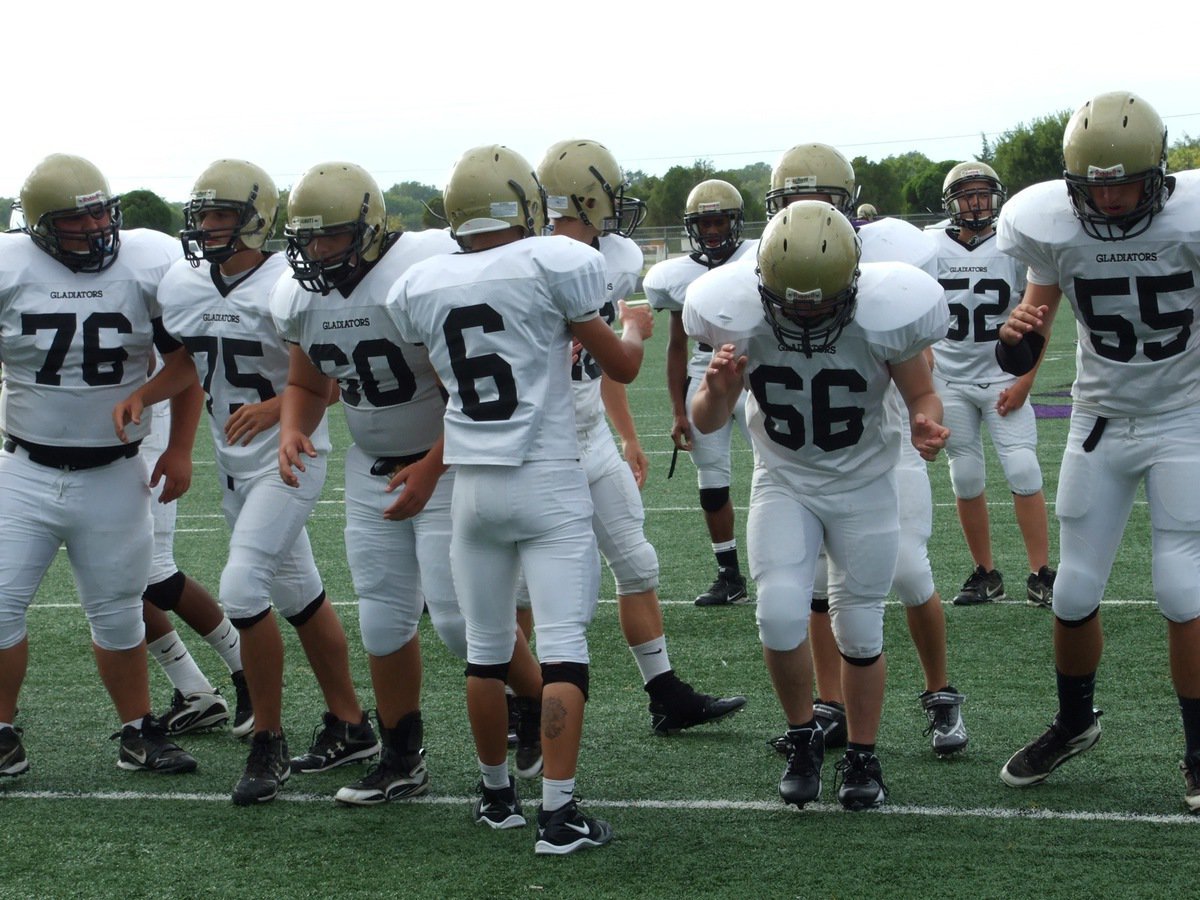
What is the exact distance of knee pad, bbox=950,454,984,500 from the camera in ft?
20.4

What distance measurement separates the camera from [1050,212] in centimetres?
375

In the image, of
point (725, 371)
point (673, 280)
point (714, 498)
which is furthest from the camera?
point (714, 498)

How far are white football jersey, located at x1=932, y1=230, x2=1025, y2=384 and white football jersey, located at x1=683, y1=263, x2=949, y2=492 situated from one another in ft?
9.00

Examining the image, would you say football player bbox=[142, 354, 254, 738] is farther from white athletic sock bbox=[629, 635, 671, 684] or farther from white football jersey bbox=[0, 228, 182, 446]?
white athletic sock bbox=[629, 635, 671, 684]

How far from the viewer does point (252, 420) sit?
4.00 m

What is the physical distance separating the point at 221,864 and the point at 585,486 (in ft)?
4.17

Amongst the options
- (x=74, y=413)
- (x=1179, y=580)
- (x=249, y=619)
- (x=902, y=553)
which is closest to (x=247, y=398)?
(x=74, y=413)

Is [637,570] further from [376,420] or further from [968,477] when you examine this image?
[968,477]

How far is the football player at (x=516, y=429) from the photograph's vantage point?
344cm

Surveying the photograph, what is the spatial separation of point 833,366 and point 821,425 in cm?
16

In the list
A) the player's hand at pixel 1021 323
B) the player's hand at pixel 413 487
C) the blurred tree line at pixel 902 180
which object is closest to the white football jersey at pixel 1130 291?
the player's hand at pixel 1021 323

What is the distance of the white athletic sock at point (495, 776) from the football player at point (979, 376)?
3.03 metres

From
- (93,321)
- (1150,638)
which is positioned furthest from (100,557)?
(1150,638)

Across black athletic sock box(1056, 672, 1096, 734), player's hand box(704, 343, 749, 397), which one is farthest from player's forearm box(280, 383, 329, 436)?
black athletic sock box(1056, 672, 1096, 734)
